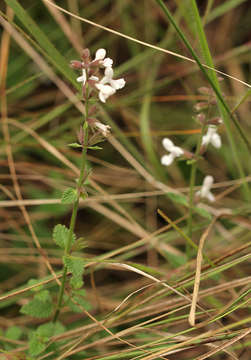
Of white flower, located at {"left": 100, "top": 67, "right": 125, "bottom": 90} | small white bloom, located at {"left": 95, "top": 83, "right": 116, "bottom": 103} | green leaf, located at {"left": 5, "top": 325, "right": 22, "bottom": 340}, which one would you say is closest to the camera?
small white bloom, located at {"left": 95, "top": 83, "right": 116, "bottom": 103}

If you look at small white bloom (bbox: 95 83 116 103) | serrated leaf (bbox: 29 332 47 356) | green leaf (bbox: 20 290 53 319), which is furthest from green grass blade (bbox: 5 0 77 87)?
serrated leaf (bbox: 29 332 47 356)

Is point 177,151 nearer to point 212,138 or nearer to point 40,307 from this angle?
point 212,138

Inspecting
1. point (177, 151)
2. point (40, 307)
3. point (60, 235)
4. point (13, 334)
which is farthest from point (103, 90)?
point (13, 334)

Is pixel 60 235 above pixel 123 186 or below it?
below

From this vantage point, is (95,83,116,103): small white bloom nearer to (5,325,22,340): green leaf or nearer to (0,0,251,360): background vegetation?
(0,0,251,360): background vegetation

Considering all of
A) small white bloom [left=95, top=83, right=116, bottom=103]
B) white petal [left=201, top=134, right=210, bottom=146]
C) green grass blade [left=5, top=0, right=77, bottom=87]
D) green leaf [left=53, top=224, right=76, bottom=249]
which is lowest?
green leaf [left=53, top=224, right=76, bottom=249]

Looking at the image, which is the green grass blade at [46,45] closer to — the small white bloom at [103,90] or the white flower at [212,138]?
the small white bloom at [103,90]

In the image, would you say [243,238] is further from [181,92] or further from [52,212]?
[181,92]
